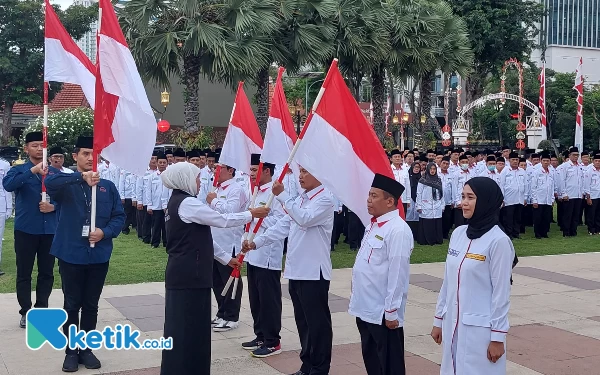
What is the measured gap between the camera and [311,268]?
628cm

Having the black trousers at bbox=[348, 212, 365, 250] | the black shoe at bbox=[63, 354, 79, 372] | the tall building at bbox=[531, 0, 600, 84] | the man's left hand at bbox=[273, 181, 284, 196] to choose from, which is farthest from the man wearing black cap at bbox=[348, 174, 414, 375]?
the tall building at bbox=[531, 0, 600, 84]

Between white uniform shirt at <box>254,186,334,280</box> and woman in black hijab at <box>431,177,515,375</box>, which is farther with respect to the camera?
white uniform shirt at <box>254,186,334,280</box>

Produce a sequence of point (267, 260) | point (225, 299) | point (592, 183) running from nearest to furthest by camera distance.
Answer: point (267, 260) < point (225, 299) < point (592, 183)

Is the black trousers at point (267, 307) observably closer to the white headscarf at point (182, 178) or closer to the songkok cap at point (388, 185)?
the white headscarf at point (182, 178)

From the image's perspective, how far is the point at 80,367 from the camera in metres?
6.61

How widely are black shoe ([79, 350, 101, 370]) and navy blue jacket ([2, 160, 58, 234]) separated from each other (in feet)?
6.30

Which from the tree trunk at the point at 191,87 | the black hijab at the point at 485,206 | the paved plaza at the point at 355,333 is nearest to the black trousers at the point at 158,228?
the tree trunk at the point at 191,87

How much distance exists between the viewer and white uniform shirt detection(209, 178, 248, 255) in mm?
7941

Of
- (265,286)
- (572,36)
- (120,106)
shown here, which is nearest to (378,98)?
(265,286)

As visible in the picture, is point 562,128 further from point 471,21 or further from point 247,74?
point 247,74

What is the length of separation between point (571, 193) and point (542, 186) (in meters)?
0.75

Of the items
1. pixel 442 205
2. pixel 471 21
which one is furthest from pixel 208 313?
pixel 471 21

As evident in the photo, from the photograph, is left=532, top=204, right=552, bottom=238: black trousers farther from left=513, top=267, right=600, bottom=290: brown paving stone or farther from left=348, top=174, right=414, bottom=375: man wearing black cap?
left=348, top=174, right=414, bottom=375: man wearing black cap

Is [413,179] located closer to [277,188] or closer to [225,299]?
[225,299]
